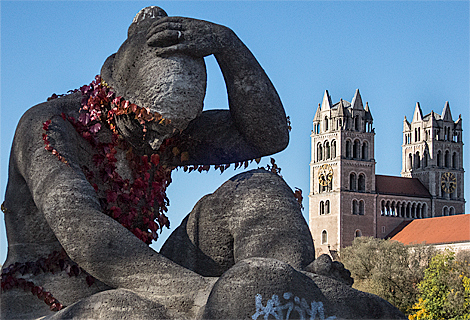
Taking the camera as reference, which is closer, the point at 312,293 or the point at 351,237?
the point at 312,293

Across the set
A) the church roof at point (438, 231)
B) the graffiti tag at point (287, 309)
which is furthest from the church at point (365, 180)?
the graffiti tag at point (287, 309)

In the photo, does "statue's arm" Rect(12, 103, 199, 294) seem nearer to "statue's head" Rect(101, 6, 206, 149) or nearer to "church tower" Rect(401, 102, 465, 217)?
"statue's head" Rect(101, 6, 206, 149)

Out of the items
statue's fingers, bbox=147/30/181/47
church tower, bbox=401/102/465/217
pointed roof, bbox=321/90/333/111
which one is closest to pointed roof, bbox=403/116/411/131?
→ church tower, bbox=401/102/465/217

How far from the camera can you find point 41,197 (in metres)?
2.95

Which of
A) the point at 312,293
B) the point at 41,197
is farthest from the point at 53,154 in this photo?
the point at 312,293

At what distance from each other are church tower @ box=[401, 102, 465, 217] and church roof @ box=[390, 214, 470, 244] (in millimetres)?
11282

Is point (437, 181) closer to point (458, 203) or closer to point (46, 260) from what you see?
point (458, 203)

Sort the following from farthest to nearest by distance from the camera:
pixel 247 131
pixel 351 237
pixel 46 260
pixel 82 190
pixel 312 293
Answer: pixel 351 237, pixel 247 131, pixel 46 260, pixel 82 190, pixel 312 293

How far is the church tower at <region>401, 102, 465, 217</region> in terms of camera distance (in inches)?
3684

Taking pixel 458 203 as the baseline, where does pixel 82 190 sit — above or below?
below

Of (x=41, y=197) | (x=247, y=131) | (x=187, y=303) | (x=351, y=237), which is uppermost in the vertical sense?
(x=351, y=237)

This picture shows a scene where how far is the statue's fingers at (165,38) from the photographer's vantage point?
9.98 ft

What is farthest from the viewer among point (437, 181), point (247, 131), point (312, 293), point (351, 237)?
point (437, 181)

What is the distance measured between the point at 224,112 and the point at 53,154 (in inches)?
32.7
